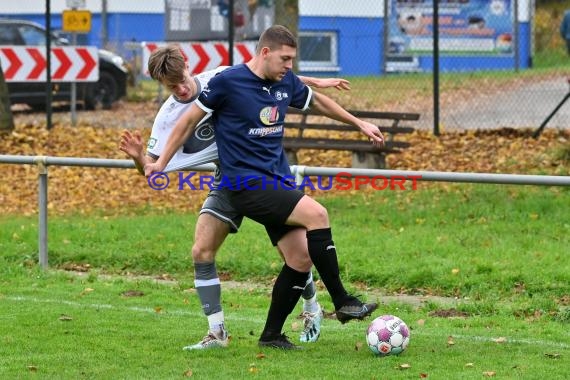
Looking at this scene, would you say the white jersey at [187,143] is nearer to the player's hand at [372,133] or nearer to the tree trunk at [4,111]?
the player's hand at [372,133]

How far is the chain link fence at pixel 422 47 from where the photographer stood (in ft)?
69.2

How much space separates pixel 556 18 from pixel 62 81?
8.98m

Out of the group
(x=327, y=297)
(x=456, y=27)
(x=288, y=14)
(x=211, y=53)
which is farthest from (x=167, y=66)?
(x=456, y=27)

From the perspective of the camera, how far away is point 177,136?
7.61m

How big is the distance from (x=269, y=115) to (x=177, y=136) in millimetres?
583

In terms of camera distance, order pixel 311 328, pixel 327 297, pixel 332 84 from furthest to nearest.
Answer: pixel 327 297, pixel 332 84, pixel 311 328

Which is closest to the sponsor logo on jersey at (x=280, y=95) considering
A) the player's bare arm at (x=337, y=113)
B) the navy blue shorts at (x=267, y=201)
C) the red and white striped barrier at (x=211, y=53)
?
the player's bare arm at (x=337, y=113)

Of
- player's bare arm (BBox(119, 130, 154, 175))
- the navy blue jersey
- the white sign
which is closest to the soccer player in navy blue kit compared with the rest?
the navy blue jersey

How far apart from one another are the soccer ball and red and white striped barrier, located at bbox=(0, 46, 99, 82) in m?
13.4

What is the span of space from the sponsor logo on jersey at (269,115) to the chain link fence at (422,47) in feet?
40.3

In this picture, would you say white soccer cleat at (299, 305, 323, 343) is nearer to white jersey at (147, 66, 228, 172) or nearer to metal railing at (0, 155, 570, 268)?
white jersey at (147, 66, 228, 172)

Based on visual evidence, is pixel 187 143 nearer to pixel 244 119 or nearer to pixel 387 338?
pixel 244 119

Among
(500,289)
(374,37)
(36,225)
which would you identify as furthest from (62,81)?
(500,289)

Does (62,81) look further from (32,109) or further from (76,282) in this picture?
(76,282)
